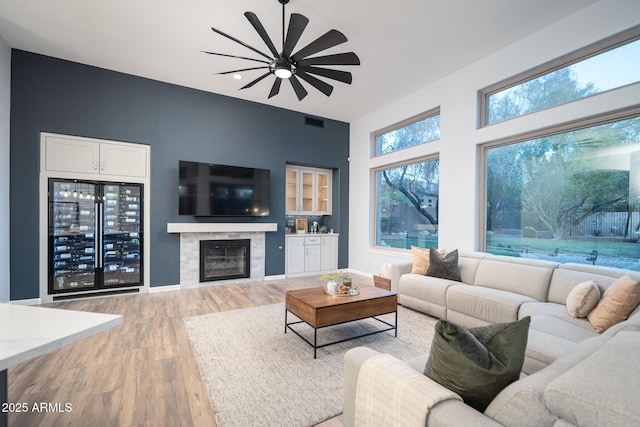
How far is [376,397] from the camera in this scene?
1252 mm

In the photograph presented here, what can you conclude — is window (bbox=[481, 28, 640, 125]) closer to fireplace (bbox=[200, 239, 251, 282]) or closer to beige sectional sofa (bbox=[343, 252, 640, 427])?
beige sectional sofa (bbox=[343, 252, 640, 427])

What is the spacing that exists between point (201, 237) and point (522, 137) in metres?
5.20

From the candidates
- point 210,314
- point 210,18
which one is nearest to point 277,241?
point 210,314

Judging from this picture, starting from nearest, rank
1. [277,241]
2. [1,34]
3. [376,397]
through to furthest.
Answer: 1. [376,397]
2. [1,34]
3. [277,241]

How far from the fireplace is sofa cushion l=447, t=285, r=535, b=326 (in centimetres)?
372

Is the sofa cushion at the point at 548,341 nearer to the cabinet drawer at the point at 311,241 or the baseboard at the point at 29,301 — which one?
the cabinet drawer at the point at 311,241

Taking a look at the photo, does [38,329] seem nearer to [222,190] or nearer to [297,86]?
[297,86]

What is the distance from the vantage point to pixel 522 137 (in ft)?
12.5

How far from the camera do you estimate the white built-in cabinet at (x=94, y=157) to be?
13.9 ft

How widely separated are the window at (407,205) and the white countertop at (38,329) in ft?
15.7

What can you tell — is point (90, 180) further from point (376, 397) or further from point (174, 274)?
point (376, 397)

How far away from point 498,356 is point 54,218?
5.58 metres

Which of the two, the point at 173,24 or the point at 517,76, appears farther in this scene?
the point at 517,76

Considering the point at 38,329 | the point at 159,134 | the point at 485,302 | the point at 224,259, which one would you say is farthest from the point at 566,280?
the point at 159,134
